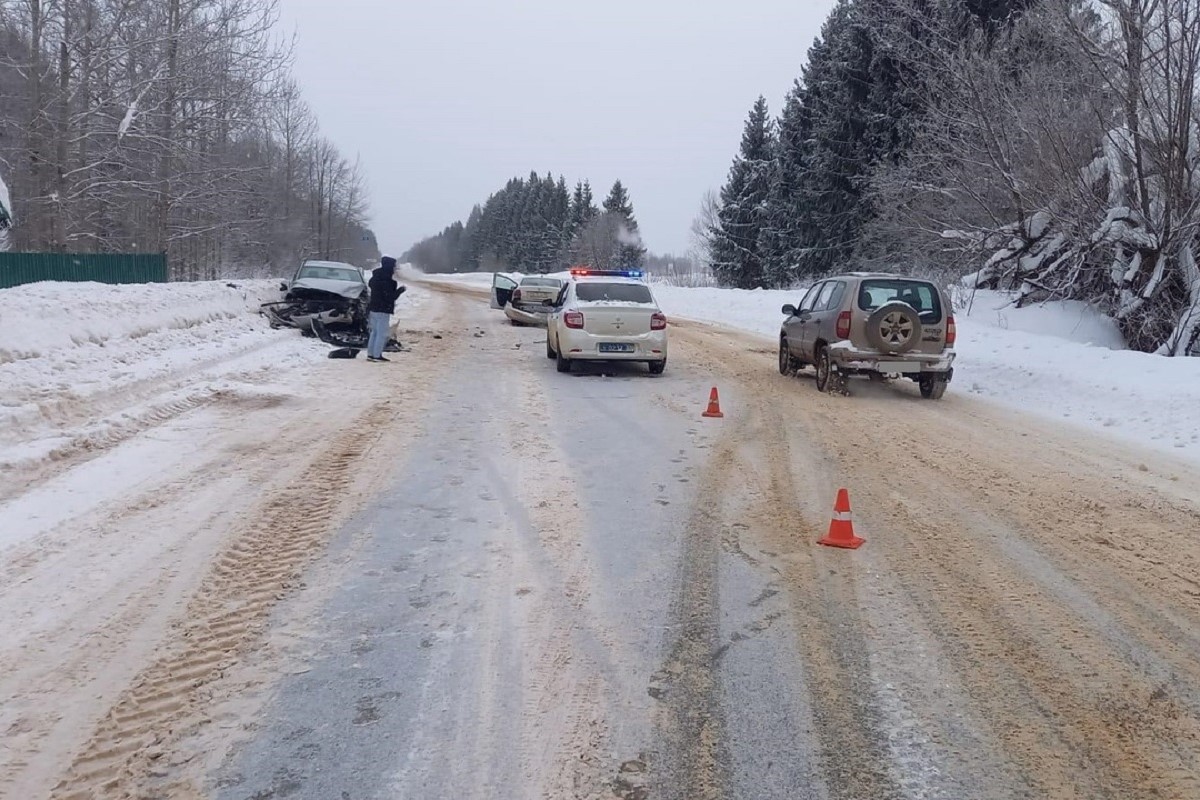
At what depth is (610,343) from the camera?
14273mm

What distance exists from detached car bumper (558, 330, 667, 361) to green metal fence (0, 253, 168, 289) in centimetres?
1455

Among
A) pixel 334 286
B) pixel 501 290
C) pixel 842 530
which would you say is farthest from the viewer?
pixel 501 290

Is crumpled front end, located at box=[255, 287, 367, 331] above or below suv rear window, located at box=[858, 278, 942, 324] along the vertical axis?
below

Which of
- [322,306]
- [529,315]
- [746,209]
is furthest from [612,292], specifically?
[746,209]

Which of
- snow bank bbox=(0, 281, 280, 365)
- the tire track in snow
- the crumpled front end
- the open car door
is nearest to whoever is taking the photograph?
the tire track in snow

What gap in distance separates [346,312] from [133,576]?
46.0ft

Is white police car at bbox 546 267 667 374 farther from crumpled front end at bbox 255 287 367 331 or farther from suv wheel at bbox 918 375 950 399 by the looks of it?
crumpled front end at bbox 255 287 367 331

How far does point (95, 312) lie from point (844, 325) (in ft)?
37.0

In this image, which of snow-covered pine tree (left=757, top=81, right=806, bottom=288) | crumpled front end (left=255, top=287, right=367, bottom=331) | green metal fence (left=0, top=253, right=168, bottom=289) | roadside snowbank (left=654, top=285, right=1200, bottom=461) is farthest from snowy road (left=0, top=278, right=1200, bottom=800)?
snow-covered pine tree (left=757, top=81, right=806, bottom=288)

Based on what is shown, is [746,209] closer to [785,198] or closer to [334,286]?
[785,198]

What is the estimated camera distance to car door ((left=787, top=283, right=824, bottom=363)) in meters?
13.8

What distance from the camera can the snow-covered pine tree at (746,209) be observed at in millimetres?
51500

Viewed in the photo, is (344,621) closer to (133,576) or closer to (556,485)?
(133,576)

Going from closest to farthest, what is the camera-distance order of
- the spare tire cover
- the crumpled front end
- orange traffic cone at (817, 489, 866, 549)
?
orange traffic cone at (817, 489, 866, 549) < the spare tire cover < the crumpled front end
